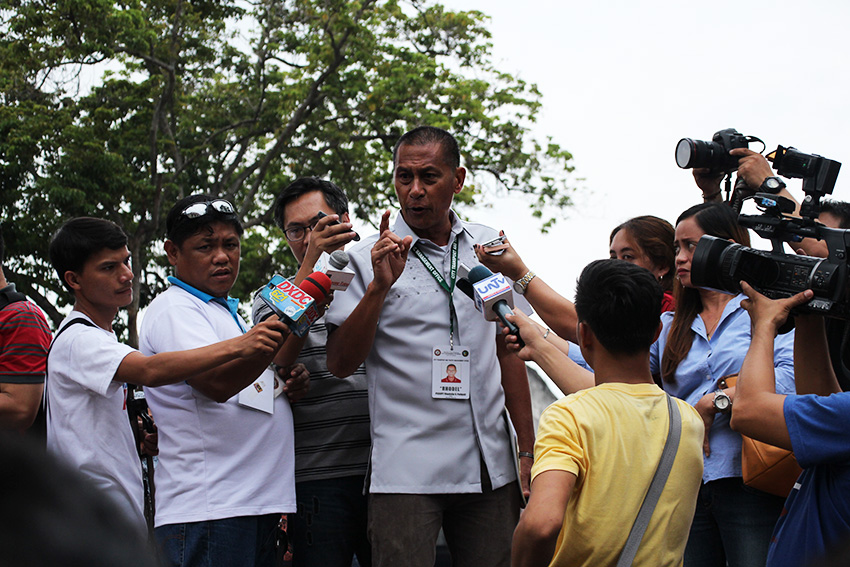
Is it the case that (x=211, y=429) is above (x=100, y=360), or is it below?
below

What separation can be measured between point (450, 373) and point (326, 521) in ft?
2.53

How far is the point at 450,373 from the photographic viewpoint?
310 cm

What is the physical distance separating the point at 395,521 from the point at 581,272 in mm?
1173

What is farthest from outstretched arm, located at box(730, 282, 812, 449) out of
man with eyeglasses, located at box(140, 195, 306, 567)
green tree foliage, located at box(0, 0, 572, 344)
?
green tree foliage, located at box(0, 0, 572, 344)

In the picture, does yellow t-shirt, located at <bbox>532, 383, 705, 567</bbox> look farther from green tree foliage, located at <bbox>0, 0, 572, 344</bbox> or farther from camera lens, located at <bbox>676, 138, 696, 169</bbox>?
green tree foliage, located at <bbox>0, 0, 572, 344</bbox>

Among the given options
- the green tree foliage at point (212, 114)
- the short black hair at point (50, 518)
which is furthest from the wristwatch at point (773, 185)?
the green tree foliage at point (212, 114)

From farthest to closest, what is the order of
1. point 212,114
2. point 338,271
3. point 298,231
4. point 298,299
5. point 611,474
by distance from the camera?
1. point 212,114
2. point 298,231
3. point 338,271
4. point 298,299
5. point 611,474

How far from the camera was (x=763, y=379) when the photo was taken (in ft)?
8.04

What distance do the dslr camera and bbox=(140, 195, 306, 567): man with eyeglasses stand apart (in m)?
1.56

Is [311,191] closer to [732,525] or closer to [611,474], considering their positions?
[611,474]

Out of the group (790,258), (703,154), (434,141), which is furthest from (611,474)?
(703,154)

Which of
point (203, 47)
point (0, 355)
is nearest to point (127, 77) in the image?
point (203, 47)

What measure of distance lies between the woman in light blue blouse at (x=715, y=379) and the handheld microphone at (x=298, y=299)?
1458 mm

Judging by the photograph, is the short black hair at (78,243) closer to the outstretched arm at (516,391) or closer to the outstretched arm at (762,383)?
the outstretched arm at (516,391)
